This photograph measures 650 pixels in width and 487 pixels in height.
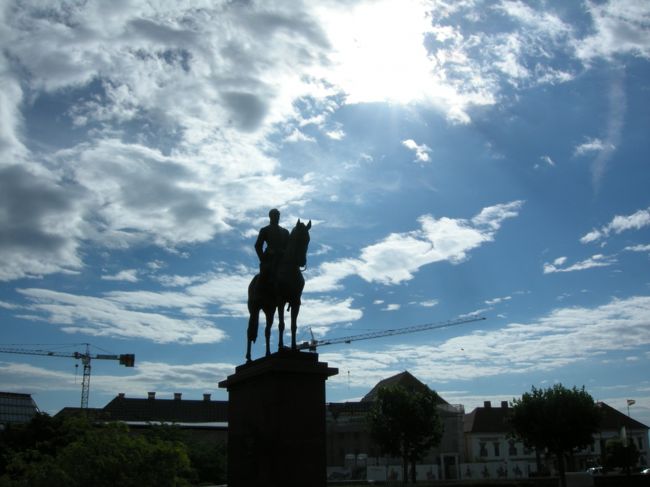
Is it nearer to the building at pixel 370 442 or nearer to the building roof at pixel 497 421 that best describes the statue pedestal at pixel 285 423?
the building at pixel 370 442

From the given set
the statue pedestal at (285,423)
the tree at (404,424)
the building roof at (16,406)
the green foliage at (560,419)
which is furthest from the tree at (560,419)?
the building roof at (16,406)

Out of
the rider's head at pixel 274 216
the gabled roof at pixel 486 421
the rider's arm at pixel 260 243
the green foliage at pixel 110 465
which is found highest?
the rider's head at pixel 274 216

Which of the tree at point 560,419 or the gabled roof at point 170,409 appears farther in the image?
the gabled roof at point 170,409

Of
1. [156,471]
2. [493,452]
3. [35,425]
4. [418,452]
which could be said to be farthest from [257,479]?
[493,452]

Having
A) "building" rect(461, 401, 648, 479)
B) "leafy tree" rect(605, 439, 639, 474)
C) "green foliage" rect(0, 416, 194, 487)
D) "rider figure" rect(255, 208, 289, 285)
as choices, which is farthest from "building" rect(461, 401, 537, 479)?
"green foliage" rect(0, 416, 194, 487)

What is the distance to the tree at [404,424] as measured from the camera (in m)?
49.7

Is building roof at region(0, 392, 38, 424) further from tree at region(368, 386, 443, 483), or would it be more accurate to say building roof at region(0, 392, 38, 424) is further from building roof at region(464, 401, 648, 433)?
building roof at region(464, 401, 648, 433)

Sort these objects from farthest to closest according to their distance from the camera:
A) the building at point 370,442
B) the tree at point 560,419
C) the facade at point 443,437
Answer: the building at point 370,442 < the facade at point 443,437 < the tree at point 560,419

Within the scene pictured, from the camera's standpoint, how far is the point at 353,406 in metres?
95.2

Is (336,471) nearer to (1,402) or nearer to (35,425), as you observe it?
(35,425)

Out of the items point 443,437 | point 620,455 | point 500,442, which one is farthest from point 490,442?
point 620,455

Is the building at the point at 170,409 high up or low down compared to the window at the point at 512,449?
up

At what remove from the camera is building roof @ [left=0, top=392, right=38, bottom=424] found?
278ft

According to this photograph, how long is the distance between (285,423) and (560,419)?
1474 inches
